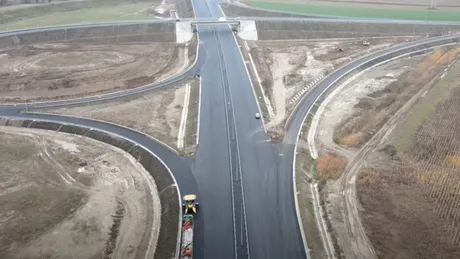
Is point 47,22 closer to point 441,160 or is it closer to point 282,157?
point 282,157

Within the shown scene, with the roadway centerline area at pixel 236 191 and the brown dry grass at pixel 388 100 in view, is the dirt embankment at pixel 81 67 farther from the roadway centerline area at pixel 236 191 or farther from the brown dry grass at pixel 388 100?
the brown dry grass at pixel 388 100

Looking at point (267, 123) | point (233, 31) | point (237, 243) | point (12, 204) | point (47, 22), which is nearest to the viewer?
point (237, 243)

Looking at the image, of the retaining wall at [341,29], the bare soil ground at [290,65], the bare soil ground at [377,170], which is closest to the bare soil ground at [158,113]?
the bare soil ground at [290,65]

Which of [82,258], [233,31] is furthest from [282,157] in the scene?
[233,31]

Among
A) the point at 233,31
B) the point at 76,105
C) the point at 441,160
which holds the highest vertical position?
the point at 233,31

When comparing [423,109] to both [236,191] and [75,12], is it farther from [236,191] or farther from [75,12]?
[75,12]

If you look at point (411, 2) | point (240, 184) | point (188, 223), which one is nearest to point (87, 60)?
point (240, 184)

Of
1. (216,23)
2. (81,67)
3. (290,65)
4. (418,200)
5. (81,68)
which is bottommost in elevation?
(418,200)
